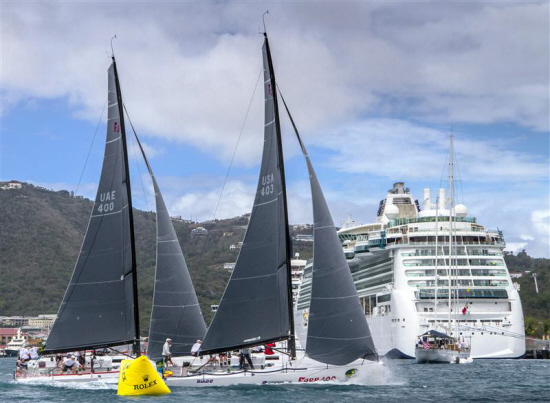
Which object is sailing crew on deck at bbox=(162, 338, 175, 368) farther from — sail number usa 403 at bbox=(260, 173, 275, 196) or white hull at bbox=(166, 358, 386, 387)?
sail number usa 403 at bbox=(260, 173, 275, 196)

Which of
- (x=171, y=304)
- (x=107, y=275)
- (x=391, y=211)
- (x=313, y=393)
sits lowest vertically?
(x=313, y=393)

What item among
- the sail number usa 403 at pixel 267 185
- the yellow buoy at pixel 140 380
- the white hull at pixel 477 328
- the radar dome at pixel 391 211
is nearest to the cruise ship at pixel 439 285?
the white hull at pixel 477 328

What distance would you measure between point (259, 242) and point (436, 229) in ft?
126

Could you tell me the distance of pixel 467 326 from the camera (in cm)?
6662

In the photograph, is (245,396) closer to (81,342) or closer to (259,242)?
(259,242)

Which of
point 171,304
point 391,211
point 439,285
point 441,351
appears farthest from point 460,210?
point 171,304

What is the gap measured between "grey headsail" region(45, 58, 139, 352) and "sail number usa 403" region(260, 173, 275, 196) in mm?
5838

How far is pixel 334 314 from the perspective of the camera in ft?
106

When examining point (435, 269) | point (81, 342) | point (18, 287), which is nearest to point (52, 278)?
point (18, 287)

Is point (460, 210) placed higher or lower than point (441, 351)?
higher

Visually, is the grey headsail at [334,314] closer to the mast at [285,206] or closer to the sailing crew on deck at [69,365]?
the mast at [285,206]

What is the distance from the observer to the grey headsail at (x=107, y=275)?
36125mm

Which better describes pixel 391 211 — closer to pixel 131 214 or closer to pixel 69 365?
pixel 131 214

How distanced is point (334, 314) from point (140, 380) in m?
6.98
